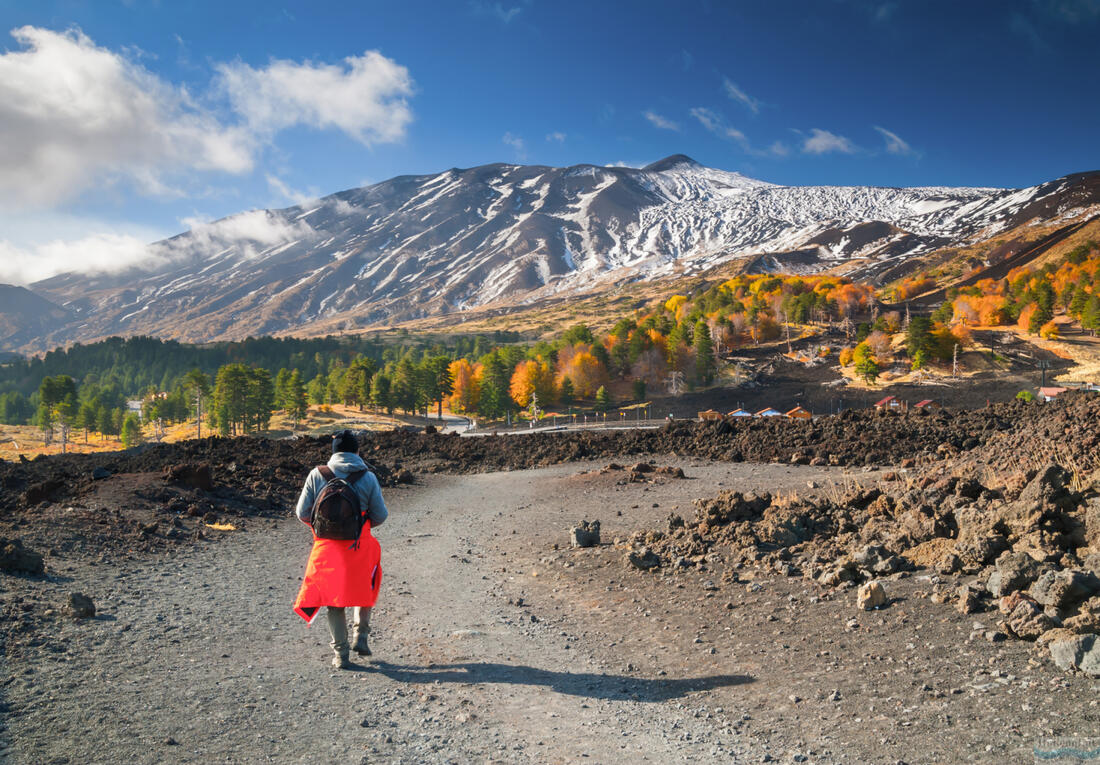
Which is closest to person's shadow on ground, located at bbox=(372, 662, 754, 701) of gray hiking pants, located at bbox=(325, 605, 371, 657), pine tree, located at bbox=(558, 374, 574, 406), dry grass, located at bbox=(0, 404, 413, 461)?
gray hiking pants, located at bbox=(325, 605, 371, 657)

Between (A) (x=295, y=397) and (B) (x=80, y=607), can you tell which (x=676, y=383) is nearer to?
(A) (x=295, y=397)

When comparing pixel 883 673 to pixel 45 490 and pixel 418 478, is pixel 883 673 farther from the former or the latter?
pixel 418 478

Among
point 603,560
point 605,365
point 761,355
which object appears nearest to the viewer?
point 603,560

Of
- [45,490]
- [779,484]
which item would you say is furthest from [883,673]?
[45,490]

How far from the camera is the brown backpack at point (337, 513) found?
17.9ft

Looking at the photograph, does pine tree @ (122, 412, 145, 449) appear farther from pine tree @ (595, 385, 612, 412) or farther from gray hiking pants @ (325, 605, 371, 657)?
gray hiking pants @ (325, 605, 371, 657)

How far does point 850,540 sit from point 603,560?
11.7ft

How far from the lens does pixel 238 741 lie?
14.2 feet

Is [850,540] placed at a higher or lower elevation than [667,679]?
higher

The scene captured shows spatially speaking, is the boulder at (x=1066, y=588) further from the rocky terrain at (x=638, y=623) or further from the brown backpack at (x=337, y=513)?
the brown backpack at (x=337, y=513)

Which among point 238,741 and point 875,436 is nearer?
point 238,741

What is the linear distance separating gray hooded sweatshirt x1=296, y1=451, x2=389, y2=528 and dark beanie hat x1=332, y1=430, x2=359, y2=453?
0.10 meters

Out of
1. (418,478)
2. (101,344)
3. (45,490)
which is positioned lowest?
(418,478)

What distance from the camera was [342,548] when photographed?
5516 millimetres
